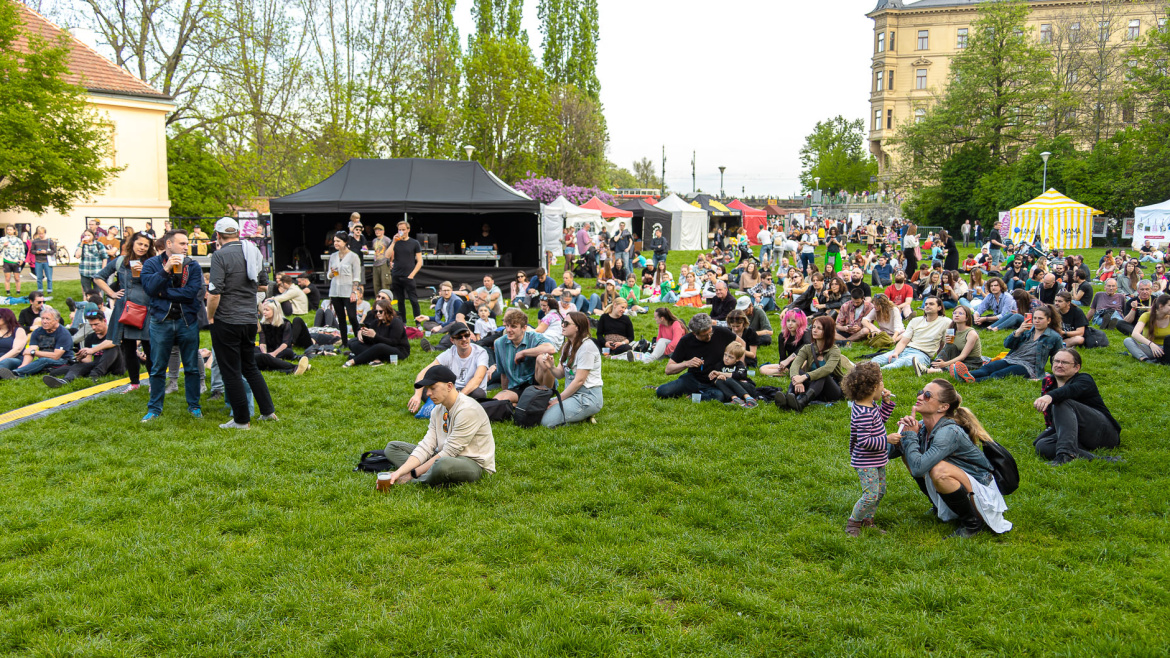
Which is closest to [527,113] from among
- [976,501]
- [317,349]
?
[317,349]

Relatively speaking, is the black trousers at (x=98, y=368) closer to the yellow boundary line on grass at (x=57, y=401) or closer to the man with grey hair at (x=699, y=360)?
the yellow boundary line on grass at (x=57, y=401)

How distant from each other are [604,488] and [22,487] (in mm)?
4363

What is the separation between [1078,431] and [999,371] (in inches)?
119

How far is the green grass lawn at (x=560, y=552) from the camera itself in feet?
12.9

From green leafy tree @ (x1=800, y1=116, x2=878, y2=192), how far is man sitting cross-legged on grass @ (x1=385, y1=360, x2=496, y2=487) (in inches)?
3009

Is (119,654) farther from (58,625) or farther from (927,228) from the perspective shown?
(927,228)

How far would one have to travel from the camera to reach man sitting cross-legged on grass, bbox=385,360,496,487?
18.8 feet

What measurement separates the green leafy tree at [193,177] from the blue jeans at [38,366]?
1063 inches

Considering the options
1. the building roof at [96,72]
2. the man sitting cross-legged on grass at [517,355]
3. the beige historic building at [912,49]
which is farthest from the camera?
the beige historic building at [912,49]

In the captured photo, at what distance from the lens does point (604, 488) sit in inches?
237

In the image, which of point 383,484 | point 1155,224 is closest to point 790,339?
point 383,484

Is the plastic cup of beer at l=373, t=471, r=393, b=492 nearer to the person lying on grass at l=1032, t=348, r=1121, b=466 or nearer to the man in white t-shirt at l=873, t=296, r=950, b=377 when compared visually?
the person lying on grass at l=1032, t=348, r=1121, b=466

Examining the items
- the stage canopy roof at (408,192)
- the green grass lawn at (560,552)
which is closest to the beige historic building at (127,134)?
the stage canopy roof at (408,192)

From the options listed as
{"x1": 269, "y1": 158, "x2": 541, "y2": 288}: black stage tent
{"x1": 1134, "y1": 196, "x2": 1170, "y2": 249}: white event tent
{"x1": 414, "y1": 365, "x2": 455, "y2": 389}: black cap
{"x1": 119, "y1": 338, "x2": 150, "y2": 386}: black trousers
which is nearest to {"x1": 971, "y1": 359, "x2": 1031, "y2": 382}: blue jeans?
{"x1": 414, "y1": 365, "x2": 455, "y2": 389}: black cap
